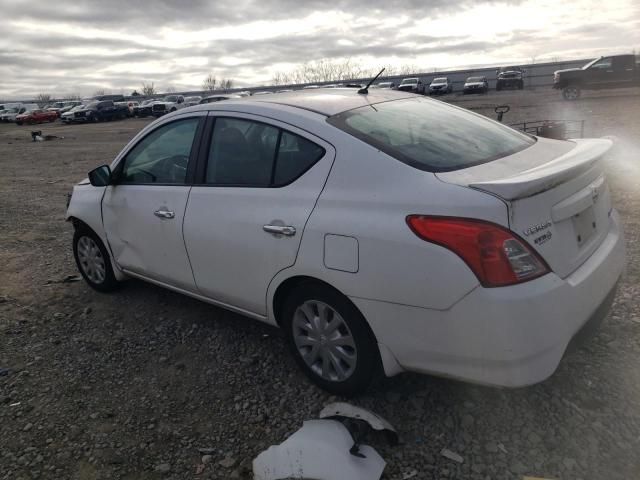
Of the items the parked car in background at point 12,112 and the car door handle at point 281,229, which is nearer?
the car door handle at point 281,229

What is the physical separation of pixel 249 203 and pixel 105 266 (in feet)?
6.80

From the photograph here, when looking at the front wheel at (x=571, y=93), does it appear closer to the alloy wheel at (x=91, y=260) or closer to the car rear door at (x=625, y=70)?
the car rear door at (x=625, y=70)

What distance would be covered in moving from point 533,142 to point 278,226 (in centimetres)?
169

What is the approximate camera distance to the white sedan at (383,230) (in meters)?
2.23

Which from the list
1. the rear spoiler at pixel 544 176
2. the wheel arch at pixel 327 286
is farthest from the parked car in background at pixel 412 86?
the wheel arch at pixel 327 286

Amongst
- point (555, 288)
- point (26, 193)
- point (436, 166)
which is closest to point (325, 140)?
point (436, 166)

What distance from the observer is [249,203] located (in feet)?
10.1

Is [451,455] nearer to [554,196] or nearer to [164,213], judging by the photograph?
[554,196]

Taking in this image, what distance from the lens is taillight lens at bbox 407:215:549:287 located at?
2188 mm

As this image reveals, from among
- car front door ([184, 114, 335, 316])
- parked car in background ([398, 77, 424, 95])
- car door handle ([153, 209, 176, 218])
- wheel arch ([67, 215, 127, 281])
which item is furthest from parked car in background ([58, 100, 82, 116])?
car front door ([184, 114, 335, 316])

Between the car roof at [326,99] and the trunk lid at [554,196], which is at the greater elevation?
the car roof at [326,99]

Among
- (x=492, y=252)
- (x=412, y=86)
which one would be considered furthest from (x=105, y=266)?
(x=412, y=86)

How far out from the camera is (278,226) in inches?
113

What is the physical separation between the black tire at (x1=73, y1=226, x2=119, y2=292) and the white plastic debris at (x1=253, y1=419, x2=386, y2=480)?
2.61m
